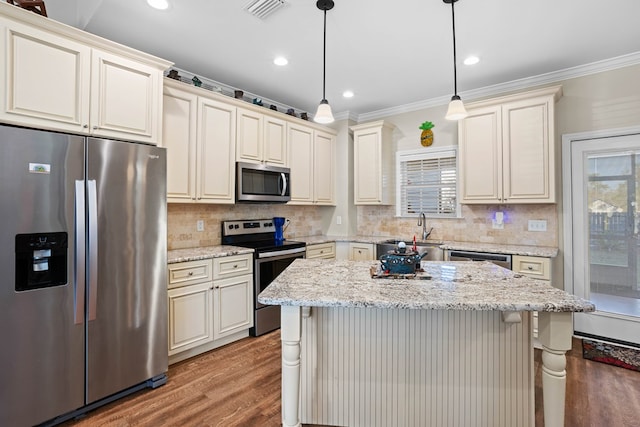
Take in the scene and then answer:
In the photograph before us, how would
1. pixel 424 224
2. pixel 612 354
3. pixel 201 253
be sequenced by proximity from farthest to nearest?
pixel 424 224 < pixel 201 253 < pixel 612 354

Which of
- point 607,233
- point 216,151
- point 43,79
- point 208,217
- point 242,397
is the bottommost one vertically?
point 242,397

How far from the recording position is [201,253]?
2.91 m

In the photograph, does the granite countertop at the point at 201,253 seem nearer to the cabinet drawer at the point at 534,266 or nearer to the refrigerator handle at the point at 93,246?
the refrigerator handle at the point at 93,246

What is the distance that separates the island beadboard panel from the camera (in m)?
1.62

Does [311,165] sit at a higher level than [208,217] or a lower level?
higher

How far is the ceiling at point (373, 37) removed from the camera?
2.25 metres

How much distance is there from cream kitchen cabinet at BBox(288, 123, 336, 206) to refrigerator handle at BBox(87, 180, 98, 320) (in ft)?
7.44

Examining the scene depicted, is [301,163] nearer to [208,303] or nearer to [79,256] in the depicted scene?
[208,303]

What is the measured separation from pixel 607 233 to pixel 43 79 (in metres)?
4.73

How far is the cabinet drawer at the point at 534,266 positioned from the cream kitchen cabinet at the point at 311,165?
7.88ft

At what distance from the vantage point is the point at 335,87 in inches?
145

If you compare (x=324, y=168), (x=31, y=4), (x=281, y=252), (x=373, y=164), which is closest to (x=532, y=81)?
(x=373, y=164)

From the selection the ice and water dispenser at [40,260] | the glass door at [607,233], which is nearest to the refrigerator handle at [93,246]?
the ice and water dispenser at [40,260]

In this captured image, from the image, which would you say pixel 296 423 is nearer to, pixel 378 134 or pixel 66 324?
pixel 66 324
